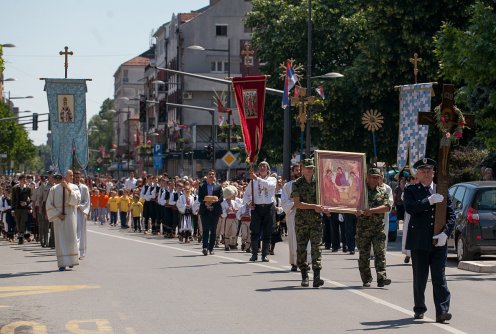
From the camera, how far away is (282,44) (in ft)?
198

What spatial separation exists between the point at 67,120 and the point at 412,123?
10220mm

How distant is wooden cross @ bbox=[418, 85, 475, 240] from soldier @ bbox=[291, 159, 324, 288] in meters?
1.87

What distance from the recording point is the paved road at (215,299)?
1319cm

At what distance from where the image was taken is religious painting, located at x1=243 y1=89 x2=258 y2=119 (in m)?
33.4

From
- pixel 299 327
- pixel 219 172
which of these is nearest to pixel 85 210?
pixel 299 327

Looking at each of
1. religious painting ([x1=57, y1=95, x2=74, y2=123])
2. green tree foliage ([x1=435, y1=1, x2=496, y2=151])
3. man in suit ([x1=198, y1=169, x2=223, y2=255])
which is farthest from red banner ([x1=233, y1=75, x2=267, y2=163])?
man in suit ([x1=198, y1=169, x2=223, y2=255])

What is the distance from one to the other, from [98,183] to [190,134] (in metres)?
42.4

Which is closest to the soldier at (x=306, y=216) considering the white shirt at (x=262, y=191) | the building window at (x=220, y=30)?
the white shirt at (x=262, y=191)

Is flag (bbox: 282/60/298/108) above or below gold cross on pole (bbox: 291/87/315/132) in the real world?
above

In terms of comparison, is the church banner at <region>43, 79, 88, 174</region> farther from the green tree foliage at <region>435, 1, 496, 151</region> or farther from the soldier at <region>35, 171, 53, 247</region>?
the green tree foliage at <region>435, 1, 496, 151</region>

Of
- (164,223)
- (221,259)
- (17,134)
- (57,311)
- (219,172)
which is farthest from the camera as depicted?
(17,134)

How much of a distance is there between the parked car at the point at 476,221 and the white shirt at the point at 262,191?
3672 millimetres

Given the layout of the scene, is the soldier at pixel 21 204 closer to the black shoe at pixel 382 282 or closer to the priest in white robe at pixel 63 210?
the priest in white robe at pixel 63 210

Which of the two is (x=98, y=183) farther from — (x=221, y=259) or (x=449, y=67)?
(x=221, y=259)
